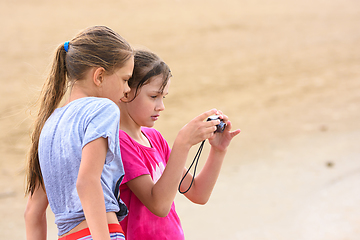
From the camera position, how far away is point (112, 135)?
125 centimetres

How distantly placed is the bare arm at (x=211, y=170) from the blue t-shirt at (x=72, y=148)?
68cm

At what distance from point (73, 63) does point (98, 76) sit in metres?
0.10

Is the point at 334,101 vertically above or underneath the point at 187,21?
underneath

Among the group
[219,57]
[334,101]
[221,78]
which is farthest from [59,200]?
[219,57]

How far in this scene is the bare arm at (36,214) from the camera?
1.49 meters

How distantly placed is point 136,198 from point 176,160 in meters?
0.24

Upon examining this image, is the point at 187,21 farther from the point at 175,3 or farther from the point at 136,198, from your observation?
the point at 136,198

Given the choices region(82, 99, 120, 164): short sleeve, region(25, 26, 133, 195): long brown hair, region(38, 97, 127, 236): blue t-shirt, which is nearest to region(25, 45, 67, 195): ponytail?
region(25, 26, 133, 195): long brown hair

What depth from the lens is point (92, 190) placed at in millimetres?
1205

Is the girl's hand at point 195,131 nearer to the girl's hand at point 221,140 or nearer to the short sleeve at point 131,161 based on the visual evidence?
the short sleeve at point 131,161

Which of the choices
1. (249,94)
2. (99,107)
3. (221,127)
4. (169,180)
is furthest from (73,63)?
(249,94)

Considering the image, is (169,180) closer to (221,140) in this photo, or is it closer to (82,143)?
(82,143)

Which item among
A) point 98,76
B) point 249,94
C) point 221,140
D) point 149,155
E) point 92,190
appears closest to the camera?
point 92,190

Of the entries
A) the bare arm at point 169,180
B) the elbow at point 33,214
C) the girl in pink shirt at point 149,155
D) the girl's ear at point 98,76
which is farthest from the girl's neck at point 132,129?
the elbow at point 33,214
